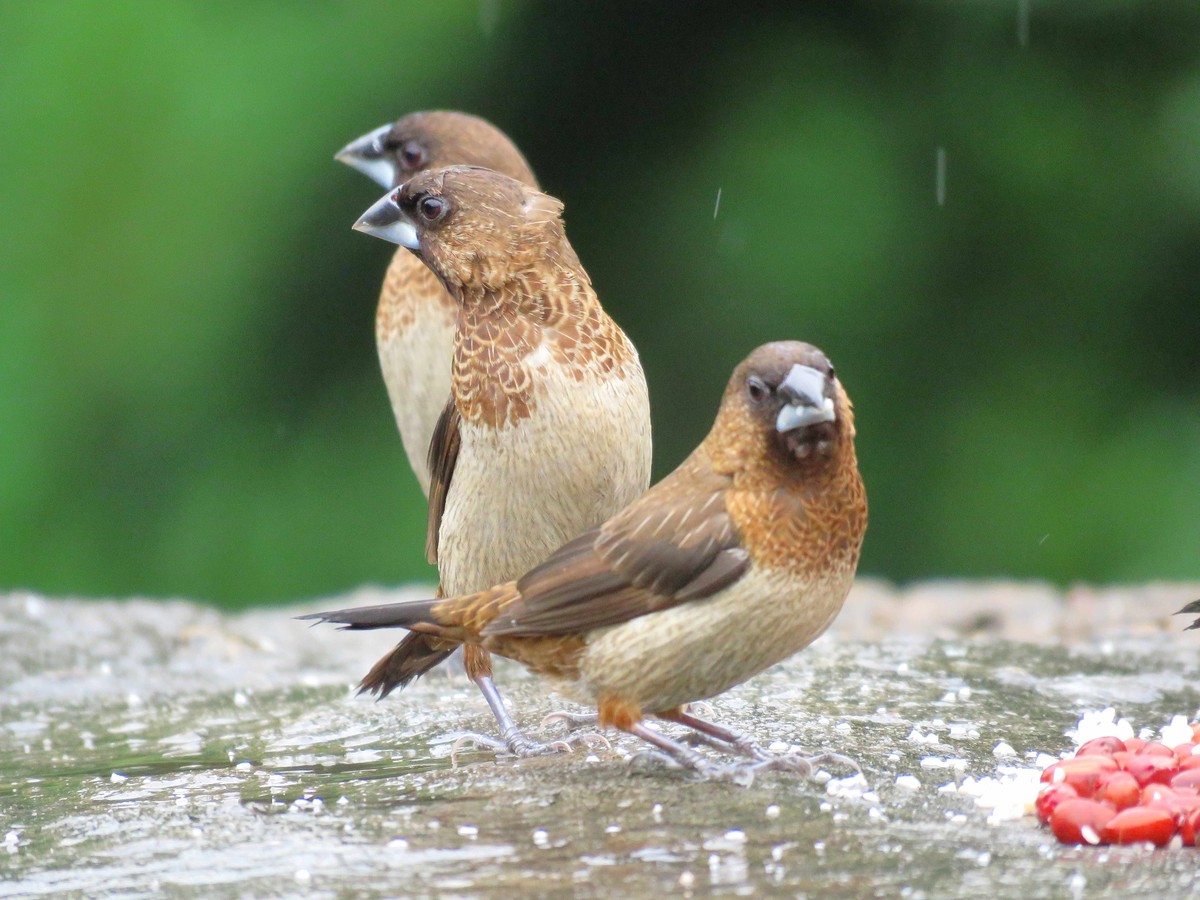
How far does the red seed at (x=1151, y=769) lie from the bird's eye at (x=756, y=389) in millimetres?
973

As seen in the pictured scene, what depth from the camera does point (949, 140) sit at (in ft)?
22.6

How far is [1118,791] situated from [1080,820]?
0.17 m

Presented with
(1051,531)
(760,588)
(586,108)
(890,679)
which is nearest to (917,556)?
(1051,531)

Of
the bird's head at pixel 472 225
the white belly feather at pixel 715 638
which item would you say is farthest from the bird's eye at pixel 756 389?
the bird's head at pixel 472 225

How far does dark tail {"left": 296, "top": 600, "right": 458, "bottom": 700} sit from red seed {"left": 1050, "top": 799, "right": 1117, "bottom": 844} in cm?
133

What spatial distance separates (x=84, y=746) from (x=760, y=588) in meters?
1.94

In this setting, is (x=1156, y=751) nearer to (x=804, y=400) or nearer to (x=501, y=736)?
(x=804, y=400)

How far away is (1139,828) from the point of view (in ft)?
9.70

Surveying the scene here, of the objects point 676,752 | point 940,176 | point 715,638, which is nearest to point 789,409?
point 715,638

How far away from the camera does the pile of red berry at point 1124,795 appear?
296 cm

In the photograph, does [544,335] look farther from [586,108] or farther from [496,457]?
[586,108]

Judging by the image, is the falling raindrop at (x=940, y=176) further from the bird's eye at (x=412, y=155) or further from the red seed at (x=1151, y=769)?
the red seed at (x=1151, y=769)

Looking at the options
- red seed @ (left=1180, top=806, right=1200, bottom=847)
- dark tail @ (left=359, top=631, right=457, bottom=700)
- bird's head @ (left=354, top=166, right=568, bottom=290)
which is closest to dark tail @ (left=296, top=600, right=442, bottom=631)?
dark tail @ (left=359, top=631, right=457, bottom=700)

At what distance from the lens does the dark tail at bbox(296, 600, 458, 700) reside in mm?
3498
